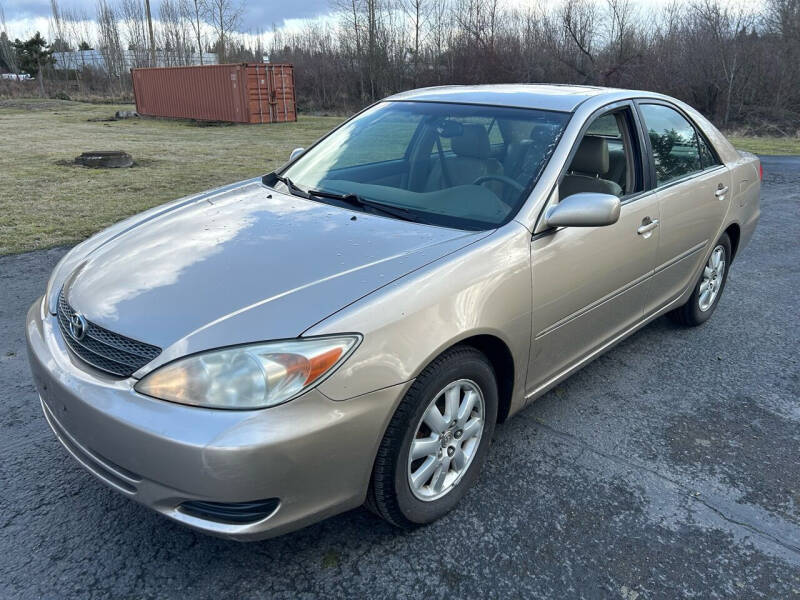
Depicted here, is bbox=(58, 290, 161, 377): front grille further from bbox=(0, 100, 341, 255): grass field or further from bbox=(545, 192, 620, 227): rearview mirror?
bbox=(0, 100, 341, 255): grass field

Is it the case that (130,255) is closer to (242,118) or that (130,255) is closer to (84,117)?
(242,118)

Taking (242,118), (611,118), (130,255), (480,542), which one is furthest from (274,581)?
(242,118)

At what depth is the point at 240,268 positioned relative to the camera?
2.40 m

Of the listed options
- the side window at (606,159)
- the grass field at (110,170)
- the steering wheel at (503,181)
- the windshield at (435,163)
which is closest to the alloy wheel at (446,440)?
the windshield at (435,163)

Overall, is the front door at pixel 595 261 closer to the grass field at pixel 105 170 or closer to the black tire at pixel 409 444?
the black tire at pixel 409 444

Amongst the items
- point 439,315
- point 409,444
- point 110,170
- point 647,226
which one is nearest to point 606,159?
point 647,226

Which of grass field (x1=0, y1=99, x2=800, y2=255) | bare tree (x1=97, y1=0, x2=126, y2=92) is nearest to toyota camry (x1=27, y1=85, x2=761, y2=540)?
grass field (x1=0, y1=99, x2=800, y2=255)

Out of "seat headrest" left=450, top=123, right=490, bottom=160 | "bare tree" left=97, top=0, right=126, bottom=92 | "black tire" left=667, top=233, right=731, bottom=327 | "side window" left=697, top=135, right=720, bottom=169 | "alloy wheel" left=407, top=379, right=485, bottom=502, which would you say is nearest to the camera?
"alloy wheel" left=407, top=379, right=485, bottom=502

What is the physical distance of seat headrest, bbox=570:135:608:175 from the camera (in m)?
3.16

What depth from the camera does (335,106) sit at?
37.7 meters

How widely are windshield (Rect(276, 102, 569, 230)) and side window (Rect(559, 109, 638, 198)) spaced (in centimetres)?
22

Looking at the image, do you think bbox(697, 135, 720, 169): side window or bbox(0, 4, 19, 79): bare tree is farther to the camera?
bbox(0, 4, 19, 79): bare tree

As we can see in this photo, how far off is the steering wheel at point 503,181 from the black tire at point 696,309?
2.06 m

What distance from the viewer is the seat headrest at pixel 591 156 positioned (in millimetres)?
3158
